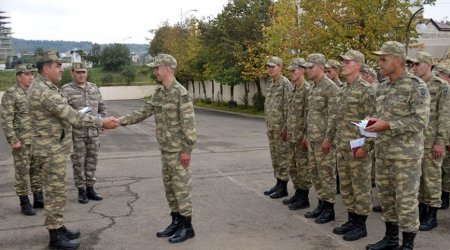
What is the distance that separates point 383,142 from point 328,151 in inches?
42.7

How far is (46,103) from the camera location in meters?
5.03

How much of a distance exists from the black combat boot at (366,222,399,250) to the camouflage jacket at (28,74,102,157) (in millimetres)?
3455

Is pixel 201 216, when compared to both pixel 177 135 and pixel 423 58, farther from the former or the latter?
pixel 423 58

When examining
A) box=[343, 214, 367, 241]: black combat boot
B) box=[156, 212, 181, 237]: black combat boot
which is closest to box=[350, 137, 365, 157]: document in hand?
box=[343, 214, 367, 241]: black combat boot

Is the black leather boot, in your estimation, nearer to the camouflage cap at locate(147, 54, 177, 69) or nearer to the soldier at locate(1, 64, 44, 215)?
the soldier at locate(1, 64, 44, 215)

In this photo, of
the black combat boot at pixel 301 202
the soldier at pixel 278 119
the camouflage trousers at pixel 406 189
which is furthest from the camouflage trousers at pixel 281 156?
the camouflage trousers at pixel 406 189

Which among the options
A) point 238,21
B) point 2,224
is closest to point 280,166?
point 2,224

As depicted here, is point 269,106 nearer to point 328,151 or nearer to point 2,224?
point 328,151

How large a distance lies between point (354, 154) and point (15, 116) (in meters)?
4.76

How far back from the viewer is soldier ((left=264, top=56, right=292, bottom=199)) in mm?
6965

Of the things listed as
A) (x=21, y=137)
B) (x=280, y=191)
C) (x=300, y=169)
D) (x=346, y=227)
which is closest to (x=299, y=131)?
(x=300, y=169)

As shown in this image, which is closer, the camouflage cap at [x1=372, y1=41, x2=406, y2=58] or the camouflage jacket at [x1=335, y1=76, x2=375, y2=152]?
the camouflage cap at [x1=372, y1=41, x2=406, y2=58]

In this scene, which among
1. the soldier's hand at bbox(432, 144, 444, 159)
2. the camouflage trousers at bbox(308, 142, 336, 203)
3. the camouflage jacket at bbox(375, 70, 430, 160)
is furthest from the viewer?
the camouflage trousers at bbox(308, 142, 336, 203)

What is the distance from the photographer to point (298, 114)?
6.54m
